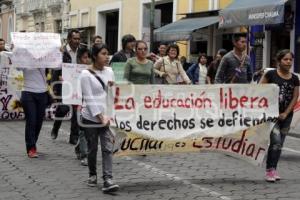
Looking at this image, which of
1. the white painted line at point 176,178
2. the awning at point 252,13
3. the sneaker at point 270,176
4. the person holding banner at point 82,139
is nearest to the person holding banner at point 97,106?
the white painted line at point 176,178

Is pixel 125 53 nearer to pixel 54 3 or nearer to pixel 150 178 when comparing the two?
pixel 150 178

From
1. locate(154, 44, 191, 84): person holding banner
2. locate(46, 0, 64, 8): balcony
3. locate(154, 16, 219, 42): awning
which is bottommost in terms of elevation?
locate(154, 44, 191, 84): person holding banner

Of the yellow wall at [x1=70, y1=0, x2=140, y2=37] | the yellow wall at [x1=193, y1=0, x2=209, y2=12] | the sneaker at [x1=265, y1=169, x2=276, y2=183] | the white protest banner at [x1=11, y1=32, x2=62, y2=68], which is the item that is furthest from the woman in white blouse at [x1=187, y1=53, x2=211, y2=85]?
the yellow wall at [x1=70, y1=0, x2=140, y2=37]

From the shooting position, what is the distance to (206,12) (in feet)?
73.2

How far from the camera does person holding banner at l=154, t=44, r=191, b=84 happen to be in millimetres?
11469

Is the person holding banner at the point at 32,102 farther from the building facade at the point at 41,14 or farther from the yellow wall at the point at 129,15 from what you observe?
the building facade at the point at 41,14

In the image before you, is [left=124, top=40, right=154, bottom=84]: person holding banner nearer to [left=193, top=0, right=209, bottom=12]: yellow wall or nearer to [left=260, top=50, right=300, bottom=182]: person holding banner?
[left=260, top=50, right=300, bottom=182]: person holding banner

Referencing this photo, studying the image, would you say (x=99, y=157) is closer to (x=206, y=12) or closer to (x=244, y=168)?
(x=244, y=168)

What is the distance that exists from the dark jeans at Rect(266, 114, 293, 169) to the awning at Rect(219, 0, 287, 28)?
8.95 m

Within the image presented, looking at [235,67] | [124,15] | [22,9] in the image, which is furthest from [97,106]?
[22,9]

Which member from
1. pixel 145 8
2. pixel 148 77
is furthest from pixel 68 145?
pixel 145 8

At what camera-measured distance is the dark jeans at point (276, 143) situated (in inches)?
315

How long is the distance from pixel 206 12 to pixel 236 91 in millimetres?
14516

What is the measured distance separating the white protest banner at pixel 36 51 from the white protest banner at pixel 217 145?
8.72 ft
